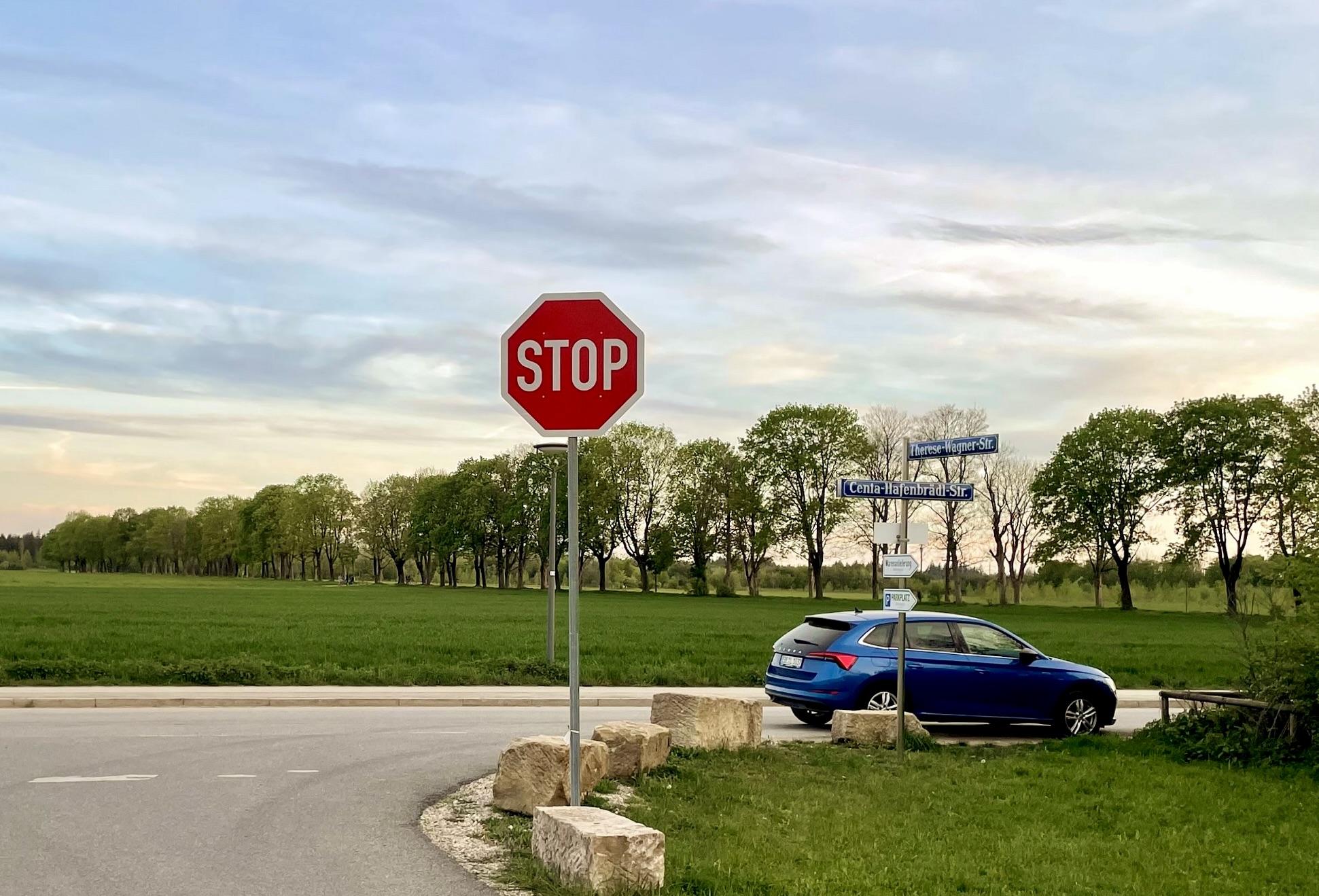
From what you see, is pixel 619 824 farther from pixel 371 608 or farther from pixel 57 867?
pixel 371 608

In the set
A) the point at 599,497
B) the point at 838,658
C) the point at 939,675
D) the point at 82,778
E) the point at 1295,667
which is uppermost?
the point at 599,497

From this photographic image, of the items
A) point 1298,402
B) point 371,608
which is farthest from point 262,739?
point 1298,402

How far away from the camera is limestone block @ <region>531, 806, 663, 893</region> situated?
6.74 metres

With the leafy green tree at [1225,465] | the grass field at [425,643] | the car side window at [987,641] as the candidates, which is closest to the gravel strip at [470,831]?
the car side window at [987,641]

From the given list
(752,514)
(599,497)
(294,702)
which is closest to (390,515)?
(599,497)

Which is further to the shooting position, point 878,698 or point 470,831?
point 878,698

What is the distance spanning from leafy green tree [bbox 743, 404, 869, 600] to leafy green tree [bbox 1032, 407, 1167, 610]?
12.7 m

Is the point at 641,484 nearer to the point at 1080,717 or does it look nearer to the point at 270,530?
the point at 270,530

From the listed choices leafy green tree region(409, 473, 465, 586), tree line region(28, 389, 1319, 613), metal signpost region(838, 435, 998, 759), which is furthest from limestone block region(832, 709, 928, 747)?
leafy green tree region(409, 473, 465, 586)

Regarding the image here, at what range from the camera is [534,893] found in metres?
7.02

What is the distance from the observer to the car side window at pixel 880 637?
50.8ft

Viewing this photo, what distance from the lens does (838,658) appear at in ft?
50.7

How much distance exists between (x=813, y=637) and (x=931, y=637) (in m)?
1.47

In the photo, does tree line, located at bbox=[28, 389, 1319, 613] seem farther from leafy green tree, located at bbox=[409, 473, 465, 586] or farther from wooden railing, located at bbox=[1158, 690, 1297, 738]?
wooden railing, located at bbox=[1158, 690, 1297, 738]
